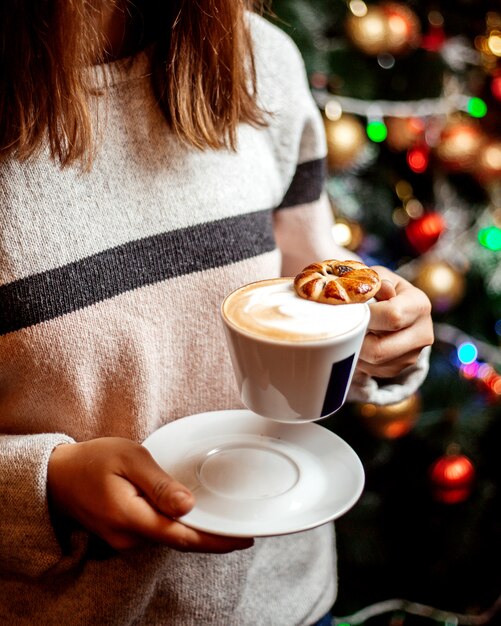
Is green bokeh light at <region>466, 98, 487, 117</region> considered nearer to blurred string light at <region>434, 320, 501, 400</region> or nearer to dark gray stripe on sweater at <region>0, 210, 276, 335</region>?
blurred string light at <region>434, 320, 501, 400</region>

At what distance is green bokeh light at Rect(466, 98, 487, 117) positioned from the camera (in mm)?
1319

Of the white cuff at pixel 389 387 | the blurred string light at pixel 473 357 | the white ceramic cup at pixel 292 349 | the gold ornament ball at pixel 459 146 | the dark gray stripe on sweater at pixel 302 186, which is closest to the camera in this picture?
the white ceramic cup at pixel 292 349

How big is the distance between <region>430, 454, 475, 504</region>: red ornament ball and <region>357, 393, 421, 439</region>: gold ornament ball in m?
0.12

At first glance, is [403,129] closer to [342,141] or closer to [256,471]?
[342,141]

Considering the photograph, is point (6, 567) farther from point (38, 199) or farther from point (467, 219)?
point (467, 219)

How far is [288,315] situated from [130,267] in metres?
0.21

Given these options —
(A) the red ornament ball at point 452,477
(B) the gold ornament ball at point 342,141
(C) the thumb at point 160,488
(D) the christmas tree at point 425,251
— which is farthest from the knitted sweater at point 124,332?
(A) the red ornament ball at point 452,477

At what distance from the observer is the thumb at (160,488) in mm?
507

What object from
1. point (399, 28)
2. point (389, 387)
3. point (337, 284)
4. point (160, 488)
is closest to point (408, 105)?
point (399, 28)

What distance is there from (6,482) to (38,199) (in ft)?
0.89

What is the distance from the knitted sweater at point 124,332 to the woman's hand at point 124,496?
0.10 feet

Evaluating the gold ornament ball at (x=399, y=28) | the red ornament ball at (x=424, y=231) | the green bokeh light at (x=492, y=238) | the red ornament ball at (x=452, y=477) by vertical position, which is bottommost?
the red ornament ball at (x=452, y=477)

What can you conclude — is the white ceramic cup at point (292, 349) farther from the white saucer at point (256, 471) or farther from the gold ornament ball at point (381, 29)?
the gold ornament ball at point (381, 29)

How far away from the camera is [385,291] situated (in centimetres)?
60
